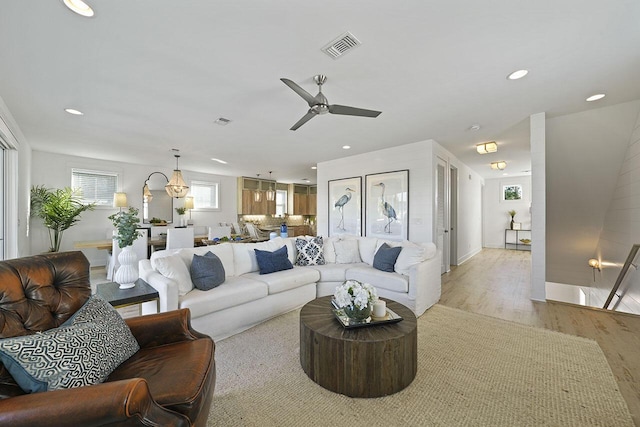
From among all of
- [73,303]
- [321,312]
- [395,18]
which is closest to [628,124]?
[395,18]

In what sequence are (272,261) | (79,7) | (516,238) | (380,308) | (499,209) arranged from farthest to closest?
(499,209)
(516,238)
(272,261)
(380,308)
(79,7)

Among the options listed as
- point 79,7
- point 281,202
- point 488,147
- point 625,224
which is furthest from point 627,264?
point 281,202

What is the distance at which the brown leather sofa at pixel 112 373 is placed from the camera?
0.86m

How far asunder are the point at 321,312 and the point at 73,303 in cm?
170

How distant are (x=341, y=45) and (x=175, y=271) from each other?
2581 mm

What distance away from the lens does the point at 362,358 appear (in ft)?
5.77

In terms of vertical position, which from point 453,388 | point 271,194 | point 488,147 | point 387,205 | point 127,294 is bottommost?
point 453,388

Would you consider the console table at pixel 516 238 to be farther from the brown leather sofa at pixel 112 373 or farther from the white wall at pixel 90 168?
the white wall at pixel 90 168

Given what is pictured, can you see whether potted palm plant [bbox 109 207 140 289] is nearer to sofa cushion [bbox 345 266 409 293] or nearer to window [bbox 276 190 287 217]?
sofa cushion [bbox 345 266 409 293]

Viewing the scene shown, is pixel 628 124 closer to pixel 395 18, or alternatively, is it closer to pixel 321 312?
pixel 395 18

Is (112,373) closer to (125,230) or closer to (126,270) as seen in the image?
(126,270)

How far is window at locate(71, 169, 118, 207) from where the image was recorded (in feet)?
19.0

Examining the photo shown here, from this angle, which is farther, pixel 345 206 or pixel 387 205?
pixel 345 206

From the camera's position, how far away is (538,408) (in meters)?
1.64
